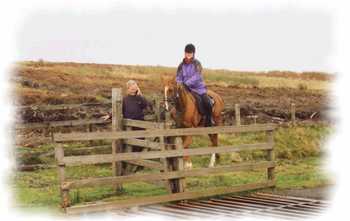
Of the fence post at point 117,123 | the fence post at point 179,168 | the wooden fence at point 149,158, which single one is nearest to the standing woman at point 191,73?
the wooden fence at point 149,158

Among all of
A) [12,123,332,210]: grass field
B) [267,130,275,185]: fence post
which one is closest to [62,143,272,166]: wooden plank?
[267,130,275,185]: fence post

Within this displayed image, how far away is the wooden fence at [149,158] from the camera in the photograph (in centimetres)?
919

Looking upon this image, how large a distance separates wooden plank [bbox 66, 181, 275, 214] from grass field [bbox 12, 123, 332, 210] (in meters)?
0.65

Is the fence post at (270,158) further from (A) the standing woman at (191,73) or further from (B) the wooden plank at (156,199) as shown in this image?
(A) the standing woman at (191,73)

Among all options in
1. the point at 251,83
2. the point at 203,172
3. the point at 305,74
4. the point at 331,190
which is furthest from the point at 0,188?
the point at 305,74

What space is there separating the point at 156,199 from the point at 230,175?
3477mm

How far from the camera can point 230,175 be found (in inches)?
508

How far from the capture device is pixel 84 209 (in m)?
9.05

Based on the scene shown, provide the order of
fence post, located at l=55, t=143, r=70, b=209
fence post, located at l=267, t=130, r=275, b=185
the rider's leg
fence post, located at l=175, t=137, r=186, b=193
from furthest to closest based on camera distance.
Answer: the rider's leg
fence post, located at l=267, t=130, r=275, b=185
fence post, located at l=175, t=137, r=186, b=193
fence post, located at l=55, t=143, r=70, b=209

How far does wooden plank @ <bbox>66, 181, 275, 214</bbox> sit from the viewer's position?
29.7 ft

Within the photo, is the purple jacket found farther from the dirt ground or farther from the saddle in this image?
the dirt ground

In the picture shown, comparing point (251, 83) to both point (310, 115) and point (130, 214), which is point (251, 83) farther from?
point (130, 214)

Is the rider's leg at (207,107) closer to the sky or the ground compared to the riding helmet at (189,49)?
closer to the ground

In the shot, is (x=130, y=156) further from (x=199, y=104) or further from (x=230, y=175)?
(x=199, y=104)
